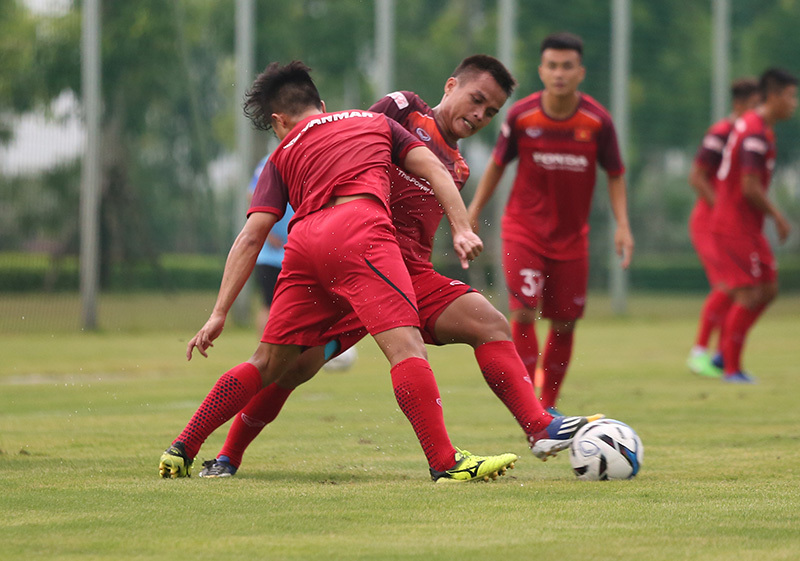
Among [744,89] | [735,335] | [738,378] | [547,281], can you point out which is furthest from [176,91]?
[547,281]

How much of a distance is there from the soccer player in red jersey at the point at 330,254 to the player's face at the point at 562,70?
2.59 m

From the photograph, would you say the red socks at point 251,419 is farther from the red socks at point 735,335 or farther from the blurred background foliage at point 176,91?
the blurred background foliage at point 176,91

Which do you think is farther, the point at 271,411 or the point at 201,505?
the point at 271,411

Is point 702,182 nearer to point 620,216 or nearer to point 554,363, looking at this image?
point 620,216

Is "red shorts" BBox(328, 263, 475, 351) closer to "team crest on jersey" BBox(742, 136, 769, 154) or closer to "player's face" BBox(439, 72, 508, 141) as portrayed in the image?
"player's face" BBox(439, 72, 508, 141)

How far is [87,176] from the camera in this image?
18.2 m

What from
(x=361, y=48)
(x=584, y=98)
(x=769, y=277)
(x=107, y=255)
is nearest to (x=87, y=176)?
(x=107, y=255)

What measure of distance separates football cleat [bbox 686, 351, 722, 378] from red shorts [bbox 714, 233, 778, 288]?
2.49ft

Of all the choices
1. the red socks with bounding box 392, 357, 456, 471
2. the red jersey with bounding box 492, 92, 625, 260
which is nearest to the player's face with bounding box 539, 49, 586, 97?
the red jersey with bounding box 492, 92, 625, 260

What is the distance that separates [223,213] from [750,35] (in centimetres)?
1360

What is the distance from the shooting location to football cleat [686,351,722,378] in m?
11.5

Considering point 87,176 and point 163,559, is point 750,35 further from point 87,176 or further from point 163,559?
point 163,559

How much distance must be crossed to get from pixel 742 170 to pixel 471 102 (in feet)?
20.2

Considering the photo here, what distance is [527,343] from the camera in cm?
751
